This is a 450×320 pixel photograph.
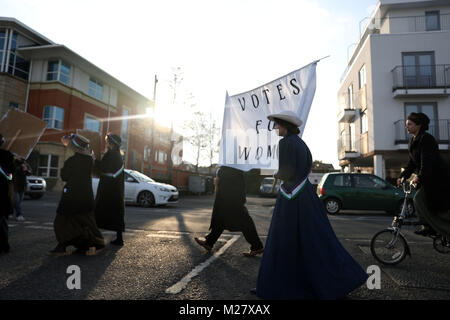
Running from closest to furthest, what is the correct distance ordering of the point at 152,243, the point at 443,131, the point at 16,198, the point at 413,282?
the point at 413,282, the point at 152,243, the point at 16,198, the point at 443,131

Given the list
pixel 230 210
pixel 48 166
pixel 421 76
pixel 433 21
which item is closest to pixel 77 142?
pixel 230 210

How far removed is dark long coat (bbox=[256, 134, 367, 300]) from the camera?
8.46 feet

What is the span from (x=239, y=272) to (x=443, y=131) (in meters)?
19.9

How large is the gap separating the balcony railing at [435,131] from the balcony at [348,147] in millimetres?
3580

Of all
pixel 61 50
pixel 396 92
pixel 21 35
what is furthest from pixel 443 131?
pixel 21 35

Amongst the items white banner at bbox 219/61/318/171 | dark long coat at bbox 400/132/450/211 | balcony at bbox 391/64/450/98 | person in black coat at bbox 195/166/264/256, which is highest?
balcony at bbox 391/64/450/98

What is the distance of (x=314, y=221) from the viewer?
2730mm

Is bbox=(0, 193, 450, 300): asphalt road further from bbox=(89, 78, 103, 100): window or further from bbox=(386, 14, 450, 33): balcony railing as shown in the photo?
bbox=(89, 78, 103, 100): window

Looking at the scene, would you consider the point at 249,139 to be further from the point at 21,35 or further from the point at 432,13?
the point at 21,35

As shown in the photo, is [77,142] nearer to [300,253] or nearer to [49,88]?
[300,253]

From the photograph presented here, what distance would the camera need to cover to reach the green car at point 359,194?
11625 millimetres

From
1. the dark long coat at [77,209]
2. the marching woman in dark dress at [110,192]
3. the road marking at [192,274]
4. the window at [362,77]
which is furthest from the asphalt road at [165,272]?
the window at [362,77]

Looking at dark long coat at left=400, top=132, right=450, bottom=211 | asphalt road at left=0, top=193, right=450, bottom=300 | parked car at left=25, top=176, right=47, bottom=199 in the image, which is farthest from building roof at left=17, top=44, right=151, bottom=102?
dark long coat at left=400, top=132, right=450, bottom=211

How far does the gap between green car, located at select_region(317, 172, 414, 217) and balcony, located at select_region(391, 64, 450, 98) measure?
946 centimetres
